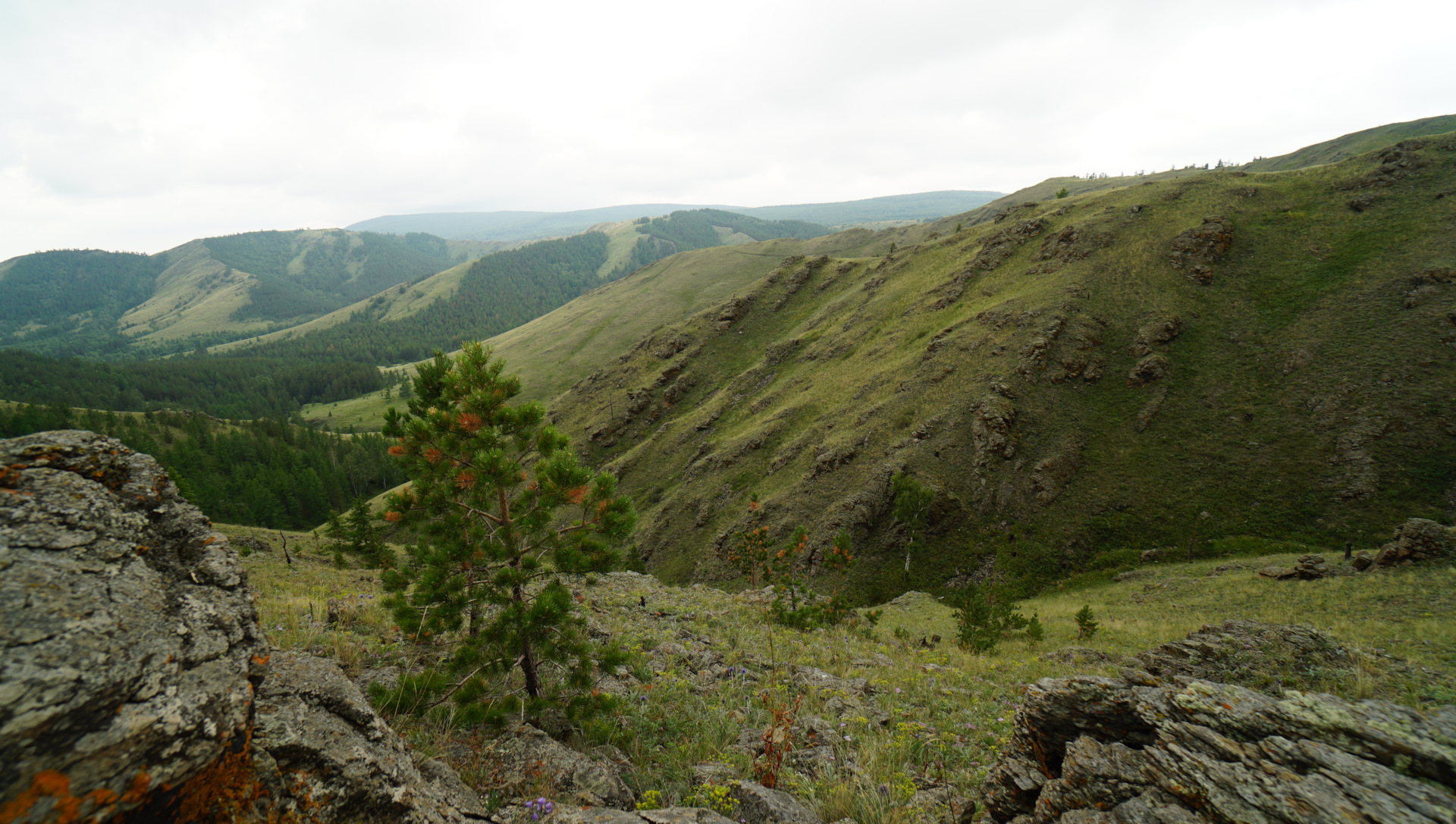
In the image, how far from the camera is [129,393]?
533ft

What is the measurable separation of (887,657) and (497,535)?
1225 cm

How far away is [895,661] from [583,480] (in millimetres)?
11378

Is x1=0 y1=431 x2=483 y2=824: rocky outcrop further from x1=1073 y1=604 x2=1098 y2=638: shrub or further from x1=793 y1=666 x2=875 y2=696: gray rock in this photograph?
x1=1073 y1=604 x2=1098 y2=638: shrub

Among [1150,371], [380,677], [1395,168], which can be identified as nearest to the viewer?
[380,677]

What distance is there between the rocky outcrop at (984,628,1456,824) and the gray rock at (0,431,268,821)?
6.31 meters

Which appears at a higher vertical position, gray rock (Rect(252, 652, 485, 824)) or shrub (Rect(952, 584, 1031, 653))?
gray rock (Rect(252, 652, 485, 824))

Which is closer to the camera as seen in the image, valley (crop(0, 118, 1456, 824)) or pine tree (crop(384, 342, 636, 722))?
valley (crop(0, 118, 1456, 824))

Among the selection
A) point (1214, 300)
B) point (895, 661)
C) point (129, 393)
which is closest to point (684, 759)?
point (895, 661)

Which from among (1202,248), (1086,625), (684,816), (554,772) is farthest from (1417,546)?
(1202,248)

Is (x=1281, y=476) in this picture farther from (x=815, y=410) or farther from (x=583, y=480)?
(x=583, y=480)

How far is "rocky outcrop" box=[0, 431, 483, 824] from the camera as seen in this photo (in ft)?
7.43

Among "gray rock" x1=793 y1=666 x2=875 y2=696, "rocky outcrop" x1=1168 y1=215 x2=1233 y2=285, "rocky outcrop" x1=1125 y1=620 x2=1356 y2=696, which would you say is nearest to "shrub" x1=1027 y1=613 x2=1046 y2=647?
"rocky outcrop" x1=1125 y1=620 x2=1356 y2=696

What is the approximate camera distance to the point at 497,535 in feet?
26.8

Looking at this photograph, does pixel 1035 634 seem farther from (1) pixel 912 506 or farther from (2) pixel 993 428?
(2) pixel 993 428
